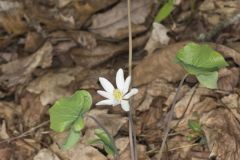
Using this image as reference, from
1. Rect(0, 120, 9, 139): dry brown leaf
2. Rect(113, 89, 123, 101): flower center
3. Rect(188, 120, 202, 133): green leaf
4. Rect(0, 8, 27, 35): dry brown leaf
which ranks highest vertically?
Rect(0, 8, 27, 35): dry brown leaf

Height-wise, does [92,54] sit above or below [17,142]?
above

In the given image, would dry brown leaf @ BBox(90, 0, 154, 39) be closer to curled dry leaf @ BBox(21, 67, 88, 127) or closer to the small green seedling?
curled dry leaf @ BBox(21, 67, 88, 127)

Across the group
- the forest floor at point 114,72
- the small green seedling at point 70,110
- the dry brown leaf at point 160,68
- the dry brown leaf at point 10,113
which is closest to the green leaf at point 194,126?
the forest floor at point 114,72

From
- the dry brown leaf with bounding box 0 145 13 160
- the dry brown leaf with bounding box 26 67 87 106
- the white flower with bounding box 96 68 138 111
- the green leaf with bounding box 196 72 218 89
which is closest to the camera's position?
the green leaf with bounding box 196 72 218 89

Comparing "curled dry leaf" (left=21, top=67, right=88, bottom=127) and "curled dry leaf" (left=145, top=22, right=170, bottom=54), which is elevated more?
"curled dry leaf" (left=145, top=22, right=170, bottom=54)

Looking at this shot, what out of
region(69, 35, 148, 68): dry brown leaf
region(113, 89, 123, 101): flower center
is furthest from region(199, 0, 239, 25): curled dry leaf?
region(113, 89, 123, 101): flower center

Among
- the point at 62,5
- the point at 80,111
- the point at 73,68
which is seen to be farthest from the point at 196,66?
the point at 62,5

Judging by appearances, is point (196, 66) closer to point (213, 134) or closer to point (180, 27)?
point (213, 134)

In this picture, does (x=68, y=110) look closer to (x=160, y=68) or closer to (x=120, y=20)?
(x=160, y=68)
